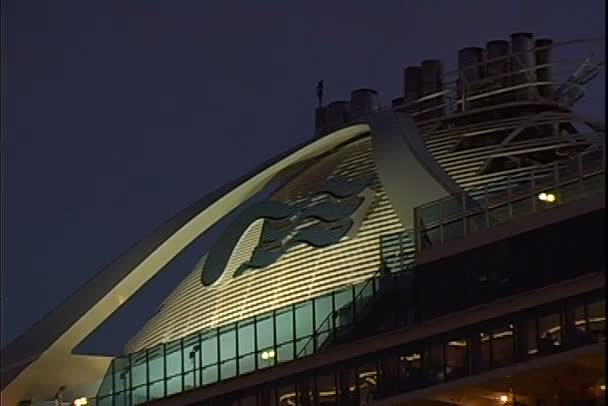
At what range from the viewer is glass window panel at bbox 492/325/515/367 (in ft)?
265

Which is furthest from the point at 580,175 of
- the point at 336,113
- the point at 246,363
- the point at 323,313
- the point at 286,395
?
the point at 336,113

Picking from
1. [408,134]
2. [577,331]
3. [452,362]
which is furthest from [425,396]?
[408,134]

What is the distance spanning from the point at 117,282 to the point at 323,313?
14103mm

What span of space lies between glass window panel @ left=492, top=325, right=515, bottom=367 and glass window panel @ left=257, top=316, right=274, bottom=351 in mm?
13783

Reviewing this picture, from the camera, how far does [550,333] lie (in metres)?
79.5

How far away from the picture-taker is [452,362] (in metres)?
83.3

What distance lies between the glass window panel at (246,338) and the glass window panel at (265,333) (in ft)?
1.26

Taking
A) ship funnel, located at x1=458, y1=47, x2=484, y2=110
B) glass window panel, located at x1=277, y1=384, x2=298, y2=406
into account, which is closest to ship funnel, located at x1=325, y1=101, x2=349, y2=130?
ship funnel, located at x1=458, y1=47, x2=484, y2=110

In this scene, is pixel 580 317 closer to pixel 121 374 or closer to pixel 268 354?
pixel 268 354

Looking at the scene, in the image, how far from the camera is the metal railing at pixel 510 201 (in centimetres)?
8106

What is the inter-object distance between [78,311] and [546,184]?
27512mm

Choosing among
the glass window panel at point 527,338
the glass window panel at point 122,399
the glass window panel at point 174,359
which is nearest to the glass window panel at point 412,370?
the glass window panel at point 527,338

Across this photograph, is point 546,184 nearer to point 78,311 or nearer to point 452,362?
point 452,362

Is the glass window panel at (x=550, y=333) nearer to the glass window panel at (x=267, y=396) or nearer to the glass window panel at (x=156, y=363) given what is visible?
the glass window panel at (x=267, y=396)
